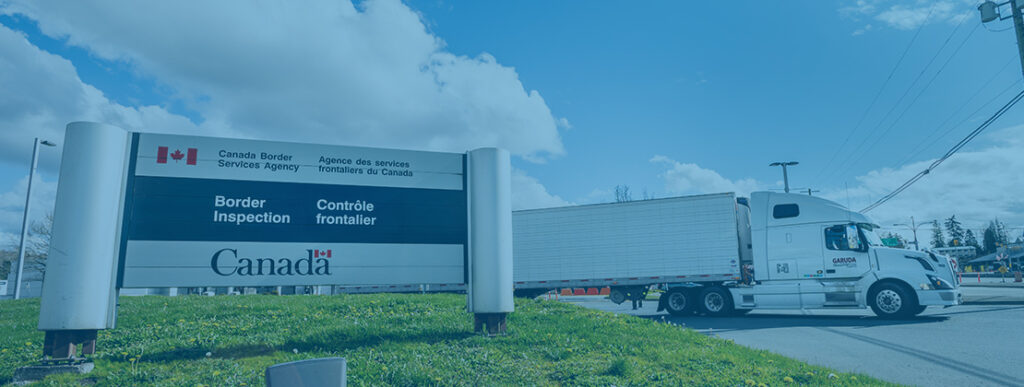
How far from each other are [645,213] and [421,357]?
1252 cm

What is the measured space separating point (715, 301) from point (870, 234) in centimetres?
440

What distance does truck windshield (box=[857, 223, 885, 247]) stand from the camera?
589 inches

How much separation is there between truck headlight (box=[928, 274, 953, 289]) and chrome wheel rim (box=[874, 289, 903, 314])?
793 mm

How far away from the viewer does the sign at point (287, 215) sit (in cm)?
670

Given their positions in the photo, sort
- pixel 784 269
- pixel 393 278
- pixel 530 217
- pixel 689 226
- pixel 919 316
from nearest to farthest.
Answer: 1. pixel 393 278
2. pixel 919 316
3. pixel 784 269
4. pixel 689 226
5. pixel 530 217

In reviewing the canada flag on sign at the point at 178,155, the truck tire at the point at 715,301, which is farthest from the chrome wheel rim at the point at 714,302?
the canada flag on sign at the point at 178,155

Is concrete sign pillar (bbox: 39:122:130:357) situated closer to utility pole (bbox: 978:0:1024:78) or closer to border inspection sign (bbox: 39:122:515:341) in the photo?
border inspection sign (bbox: 39:122:515:341)

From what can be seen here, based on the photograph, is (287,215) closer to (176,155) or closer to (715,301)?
(176,155)

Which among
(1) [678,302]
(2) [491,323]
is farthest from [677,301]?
(2) [491,323]

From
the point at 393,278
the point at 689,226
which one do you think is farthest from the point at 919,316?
the point at 393,278

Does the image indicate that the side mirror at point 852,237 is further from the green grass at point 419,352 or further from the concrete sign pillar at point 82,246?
the concrete sign pillar at point 82,246

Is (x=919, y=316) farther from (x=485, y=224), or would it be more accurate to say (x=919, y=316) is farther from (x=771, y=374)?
(x=485, y=224)

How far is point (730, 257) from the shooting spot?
16.2m

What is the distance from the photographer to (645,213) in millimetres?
17328
